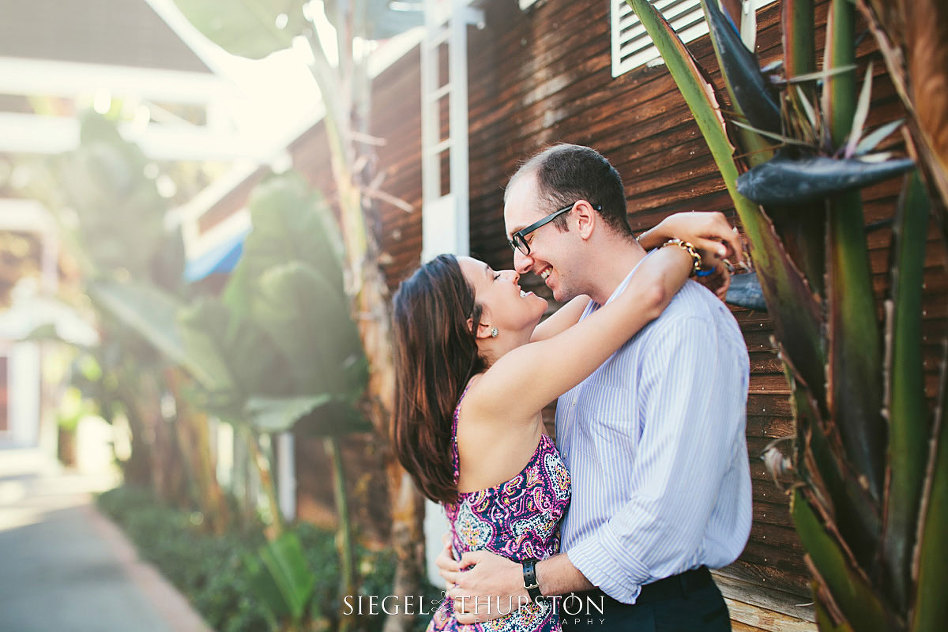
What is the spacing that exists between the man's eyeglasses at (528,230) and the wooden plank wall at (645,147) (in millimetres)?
735

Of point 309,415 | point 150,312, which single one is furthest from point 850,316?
point 150,312

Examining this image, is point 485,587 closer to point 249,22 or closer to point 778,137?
point 778,137

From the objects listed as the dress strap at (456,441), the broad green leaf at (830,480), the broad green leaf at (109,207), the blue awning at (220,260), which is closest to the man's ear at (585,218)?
the dress strap at (456,441)

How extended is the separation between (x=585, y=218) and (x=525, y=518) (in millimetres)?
847

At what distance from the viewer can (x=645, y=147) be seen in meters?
2.99

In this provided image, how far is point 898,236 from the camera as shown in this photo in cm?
135

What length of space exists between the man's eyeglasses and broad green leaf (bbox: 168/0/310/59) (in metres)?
2.94

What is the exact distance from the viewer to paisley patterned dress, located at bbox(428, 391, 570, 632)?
2012 millimetres

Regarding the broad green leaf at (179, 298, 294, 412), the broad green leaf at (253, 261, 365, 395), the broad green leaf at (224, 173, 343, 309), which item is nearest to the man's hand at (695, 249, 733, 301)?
the broad green leaf at (253, 261, 365, 395)

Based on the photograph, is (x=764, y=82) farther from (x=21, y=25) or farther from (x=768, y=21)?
(x=21, y=25)

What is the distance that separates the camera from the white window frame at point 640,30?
272cm

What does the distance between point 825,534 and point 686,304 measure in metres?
0.57

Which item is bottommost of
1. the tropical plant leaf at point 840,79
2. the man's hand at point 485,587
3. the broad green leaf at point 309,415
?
the man's hand at point 485,587

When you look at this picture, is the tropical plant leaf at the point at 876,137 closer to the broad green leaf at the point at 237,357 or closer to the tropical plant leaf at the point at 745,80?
the tropical plant leaf at the point at 745,80
